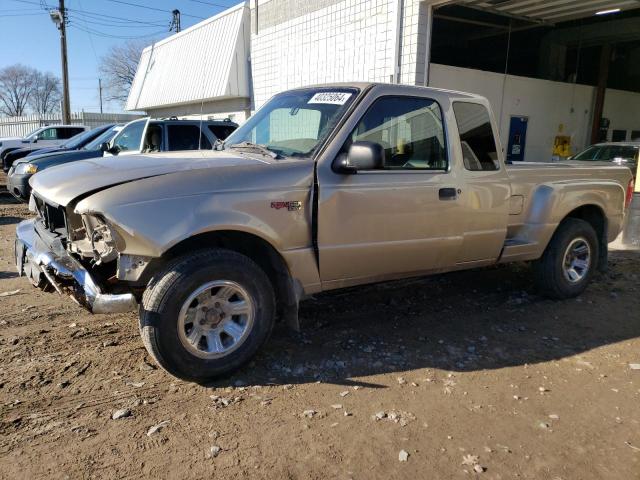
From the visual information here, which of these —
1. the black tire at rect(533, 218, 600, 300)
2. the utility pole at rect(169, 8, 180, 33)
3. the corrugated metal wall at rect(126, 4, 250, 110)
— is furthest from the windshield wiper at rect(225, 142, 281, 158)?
the utility pole at rect(169, 8, 180, 33)

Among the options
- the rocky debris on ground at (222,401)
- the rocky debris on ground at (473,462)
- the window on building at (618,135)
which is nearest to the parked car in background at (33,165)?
the rocky debris on ground at (222,401)

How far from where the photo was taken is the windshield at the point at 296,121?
3988mm

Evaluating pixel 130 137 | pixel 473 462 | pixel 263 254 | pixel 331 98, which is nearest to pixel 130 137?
pixel 130 137

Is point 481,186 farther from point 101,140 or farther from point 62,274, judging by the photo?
point 101,140

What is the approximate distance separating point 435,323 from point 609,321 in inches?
70.9

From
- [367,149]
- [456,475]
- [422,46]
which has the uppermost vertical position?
[422,46]

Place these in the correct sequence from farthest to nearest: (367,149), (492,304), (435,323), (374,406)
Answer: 1. (492,304)
2. (435,323)
3. (367,149)
4. (374,406)

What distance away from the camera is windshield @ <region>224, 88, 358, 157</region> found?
3988 mm

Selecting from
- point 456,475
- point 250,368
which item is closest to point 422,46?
point 250,368

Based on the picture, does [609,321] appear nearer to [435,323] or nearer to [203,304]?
[435,323]

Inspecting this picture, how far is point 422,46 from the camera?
37.4 feet

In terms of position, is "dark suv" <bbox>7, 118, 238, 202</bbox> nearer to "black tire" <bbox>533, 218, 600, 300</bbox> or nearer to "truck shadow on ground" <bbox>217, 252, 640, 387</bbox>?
"truck shadow on ground" <bbox>217, 252, 640, 387</bbox>

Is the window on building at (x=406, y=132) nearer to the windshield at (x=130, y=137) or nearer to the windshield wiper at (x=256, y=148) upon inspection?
the windshield wiper at (x=256, y=148)

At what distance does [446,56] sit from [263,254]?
18361mm
